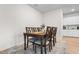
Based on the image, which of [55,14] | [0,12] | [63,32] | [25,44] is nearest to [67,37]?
[63,32]

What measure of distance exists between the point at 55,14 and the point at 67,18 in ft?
1.34

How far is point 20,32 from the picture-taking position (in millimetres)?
2900

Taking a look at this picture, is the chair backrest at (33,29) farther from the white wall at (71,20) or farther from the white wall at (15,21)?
the white wall at (71,20)

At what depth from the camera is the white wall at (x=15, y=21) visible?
261 centimetres

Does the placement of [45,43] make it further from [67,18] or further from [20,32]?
[67,18]

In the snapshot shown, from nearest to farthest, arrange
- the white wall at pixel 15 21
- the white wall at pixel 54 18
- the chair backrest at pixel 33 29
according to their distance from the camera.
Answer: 1. the white wall at pixel 15 21
2. the chair backrest at pixel 33 29
3. the white wall at pixel 54 18

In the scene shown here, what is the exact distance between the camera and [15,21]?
2.86 meters

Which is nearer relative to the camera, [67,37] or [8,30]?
[8,30]

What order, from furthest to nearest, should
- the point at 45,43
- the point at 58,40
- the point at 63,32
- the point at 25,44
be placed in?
1. the point at 58,40
2. the point at 63,32
3. the point at 25,44
4. the point at 45,43

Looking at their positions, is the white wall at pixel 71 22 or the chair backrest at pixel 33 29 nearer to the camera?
the chair backrest at pixel 33 29

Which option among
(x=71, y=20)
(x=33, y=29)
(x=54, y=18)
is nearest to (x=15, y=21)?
(x=33, y=29)

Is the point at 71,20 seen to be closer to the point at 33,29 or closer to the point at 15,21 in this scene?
the point at 33,29

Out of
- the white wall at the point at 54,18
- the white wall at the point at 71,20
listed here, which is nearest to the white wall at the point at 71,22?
the white wall at the point at 71,20

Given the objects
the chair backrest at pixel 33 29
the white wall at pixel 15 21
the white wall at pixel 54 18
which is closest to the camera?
the white wall at pixel 15 21
